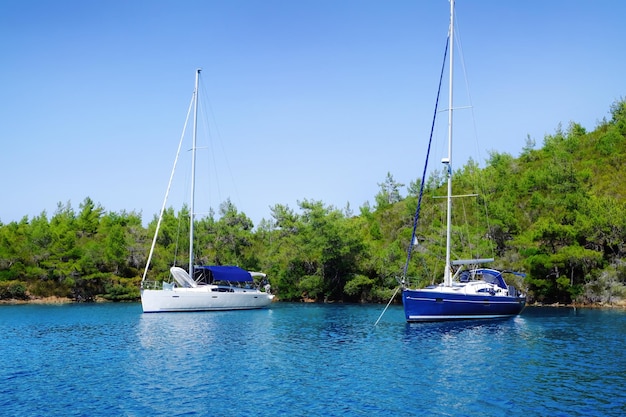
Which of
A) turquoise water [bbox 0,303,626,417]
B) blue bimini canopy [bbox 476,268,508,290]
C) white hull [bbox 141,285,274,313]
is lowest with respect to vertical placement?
turquoise water [bbox 0,303,626,417]

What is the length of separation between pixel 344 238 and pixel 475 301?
28.8 metres

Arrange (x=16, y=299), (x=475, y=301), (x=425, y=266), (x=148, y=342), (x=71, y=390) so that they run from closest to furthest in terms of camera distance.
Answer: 1. (x=71, y=390)
2. (x=148, y=342)
3. (x=475, y=301)
4. (x=425, y=266)
5. (x=16, y=299)

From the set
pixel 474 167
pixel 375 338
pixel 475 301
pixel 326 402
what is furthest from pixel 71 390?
pixel 474 167

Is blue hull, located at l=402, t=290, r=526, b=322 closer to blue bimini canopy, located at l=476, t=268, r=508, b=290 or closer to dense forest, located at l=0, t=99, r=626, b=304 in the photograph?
blue bimini canopy, located at l=476, t=268, r=508, b=290

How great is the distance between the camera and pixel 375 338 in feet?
108

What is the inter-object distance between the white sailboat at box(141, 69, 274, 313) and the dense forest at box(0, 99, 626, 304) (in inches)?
545

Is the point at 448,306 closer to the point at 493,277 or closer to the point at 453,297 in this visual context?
the point at 453,297

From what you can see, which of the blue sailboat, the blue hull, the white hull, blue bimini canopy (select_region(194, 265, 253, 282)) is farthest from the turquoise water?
blue bimini canopy (select_region(194, 265, 253, 282))

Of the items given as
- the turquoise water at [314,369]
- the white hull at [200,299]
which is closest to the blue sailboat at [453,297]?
the turquoise water at [314,369]

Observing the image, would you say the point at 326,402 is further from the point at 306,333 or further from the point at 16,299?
the point at 16,299

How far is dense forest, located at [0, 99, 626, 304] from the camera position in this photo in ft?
185

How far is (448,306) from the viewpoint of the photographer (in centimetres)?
3906

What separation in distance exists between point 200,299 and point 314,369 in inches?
1121

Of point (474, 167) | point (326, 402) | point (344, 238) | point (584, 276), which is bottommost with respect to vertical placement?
point (326, 402)
